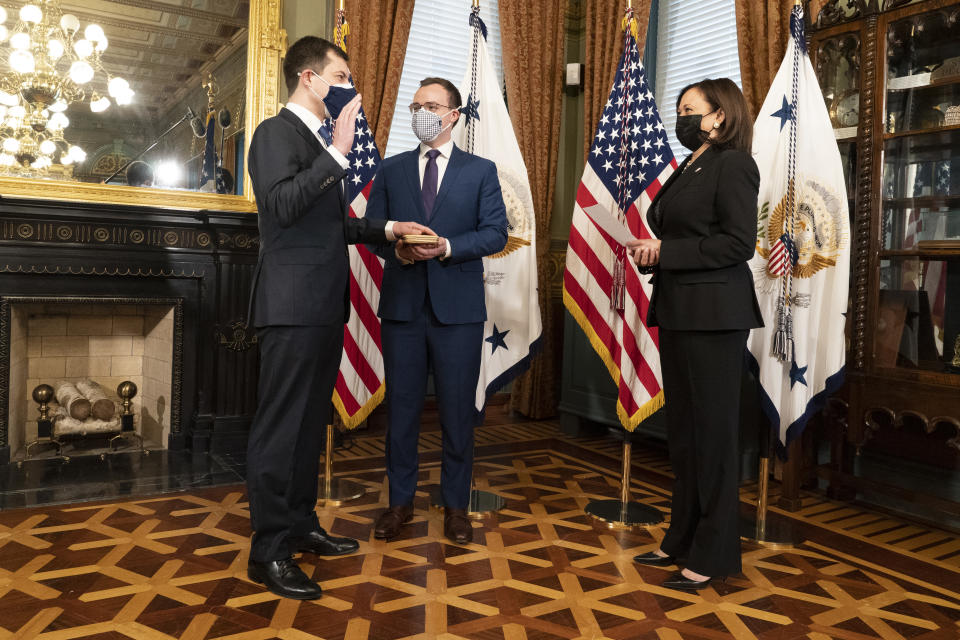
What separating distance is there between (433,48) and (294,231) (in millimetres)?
3123

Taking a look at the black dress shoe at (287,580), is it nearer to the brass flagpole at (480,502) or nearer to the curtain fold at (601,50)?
the brass flagpole at (480,502)

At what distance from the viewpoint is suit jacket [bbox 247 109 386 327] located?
6.79 ft

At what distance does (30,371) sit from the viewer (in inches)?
152

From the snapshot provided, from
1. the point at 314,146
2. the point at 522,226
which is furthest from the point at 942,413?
the point at 314,146

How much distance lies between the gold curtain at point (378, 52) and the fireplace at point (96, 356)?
5.28ft

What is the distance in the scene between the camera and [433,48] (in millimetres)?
4883

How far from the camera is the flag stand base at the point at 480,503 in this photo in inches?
119

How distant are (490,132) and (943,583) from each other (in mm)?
2467

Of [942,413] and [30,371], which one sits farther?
[30,371]

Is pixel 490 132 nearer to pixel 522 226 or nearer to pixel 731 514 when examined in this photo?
pixel 522 226

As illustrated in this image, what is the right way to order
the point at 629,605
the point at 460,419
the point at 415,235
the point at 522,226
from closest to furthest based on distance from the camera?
the point at 629,605, the point at 415,235, the point at 460,419, the point at 522,226

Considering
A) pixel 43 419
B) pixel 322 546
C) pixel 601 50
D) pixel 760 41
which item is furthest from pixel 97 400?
pixel 760 41

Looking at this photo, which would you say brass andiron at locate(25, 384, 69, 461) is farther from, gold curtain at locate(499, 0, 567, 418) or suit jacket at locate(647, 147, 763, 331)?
suit jacket at locate(647, 147, 763, 331)

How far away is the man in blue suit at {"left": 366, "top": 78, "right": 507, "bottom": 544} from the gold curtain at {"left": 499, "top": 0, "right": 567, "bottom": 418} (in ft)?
7.61
